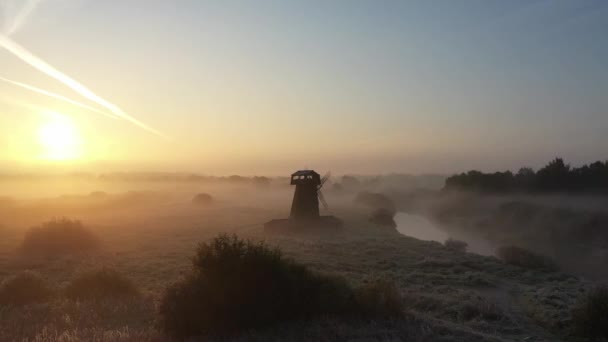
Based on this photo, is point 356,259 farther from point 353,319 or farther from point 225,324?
point 225,324

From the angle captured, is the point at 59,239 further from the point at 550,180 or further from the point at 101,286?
the point at 550,180

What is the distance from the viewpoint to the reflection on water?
45.3m

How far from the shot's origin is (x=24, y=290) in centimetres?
1630

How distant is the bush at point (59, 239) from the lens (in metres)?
30.4

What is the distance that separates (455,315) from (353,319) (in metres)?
5.77

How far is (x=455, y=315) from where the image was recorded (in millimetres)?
15797

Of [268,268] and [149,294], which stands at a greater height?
[268,268]

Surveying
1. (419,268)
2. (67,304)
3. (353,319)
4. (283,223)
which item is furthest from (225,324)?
(283,223)

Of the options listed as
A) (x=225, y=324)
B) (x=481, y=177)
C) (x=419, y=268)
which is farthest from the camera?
(x=481, y=177)

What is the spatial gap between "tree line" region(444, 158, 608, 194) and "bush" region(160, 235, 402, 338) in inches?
2516

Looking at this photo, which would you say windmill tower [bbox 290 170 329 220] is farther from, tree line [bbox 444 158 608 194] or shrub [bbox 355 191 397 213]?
tree line [bbox 444 158 608 194]

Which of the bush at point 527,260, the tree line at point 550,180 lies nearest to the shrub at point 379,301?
the bush at point 527,260

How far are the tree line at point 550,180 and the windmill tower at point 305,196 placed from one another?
142 ft

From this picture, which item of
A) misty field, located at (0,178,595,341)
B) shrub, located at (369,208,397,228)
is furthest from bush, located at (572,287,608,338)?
shrub, located at (369,208,397,228)
